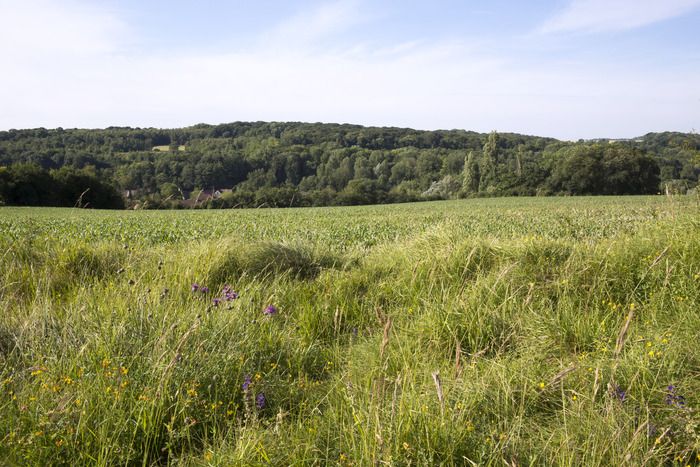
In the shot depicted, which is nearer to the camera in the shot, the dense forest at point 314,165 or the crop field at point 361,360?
the crop field at point 361,360

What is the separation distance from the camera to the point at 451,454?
6.76ft

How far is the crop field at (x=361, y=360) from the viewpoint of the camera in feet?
7.18

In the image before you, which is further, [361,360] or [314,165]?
[314,165]

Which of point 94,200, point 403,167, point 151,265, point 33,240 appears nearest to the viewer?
point 151,265

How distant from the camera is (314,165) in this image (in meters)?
134

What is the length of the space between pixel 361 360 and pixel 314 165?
436 ft

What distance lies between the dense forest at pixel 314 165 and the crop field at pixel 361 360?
9.62 feet

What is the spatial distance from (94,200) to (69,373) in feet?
234

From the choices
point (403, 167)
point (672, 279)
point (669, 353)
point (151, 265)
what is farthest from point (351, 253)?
point (403, 167)

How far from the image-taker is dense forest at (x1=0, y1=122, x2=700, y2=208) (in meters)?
63.3

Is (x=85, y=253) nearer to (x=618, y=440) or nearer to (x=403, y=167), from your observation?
(x=618, y=440)

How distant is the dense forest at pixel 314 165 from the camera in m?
63.3

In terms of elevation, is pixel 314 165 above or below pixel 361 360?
above

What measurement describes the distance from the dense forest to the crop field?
2.93 metres
